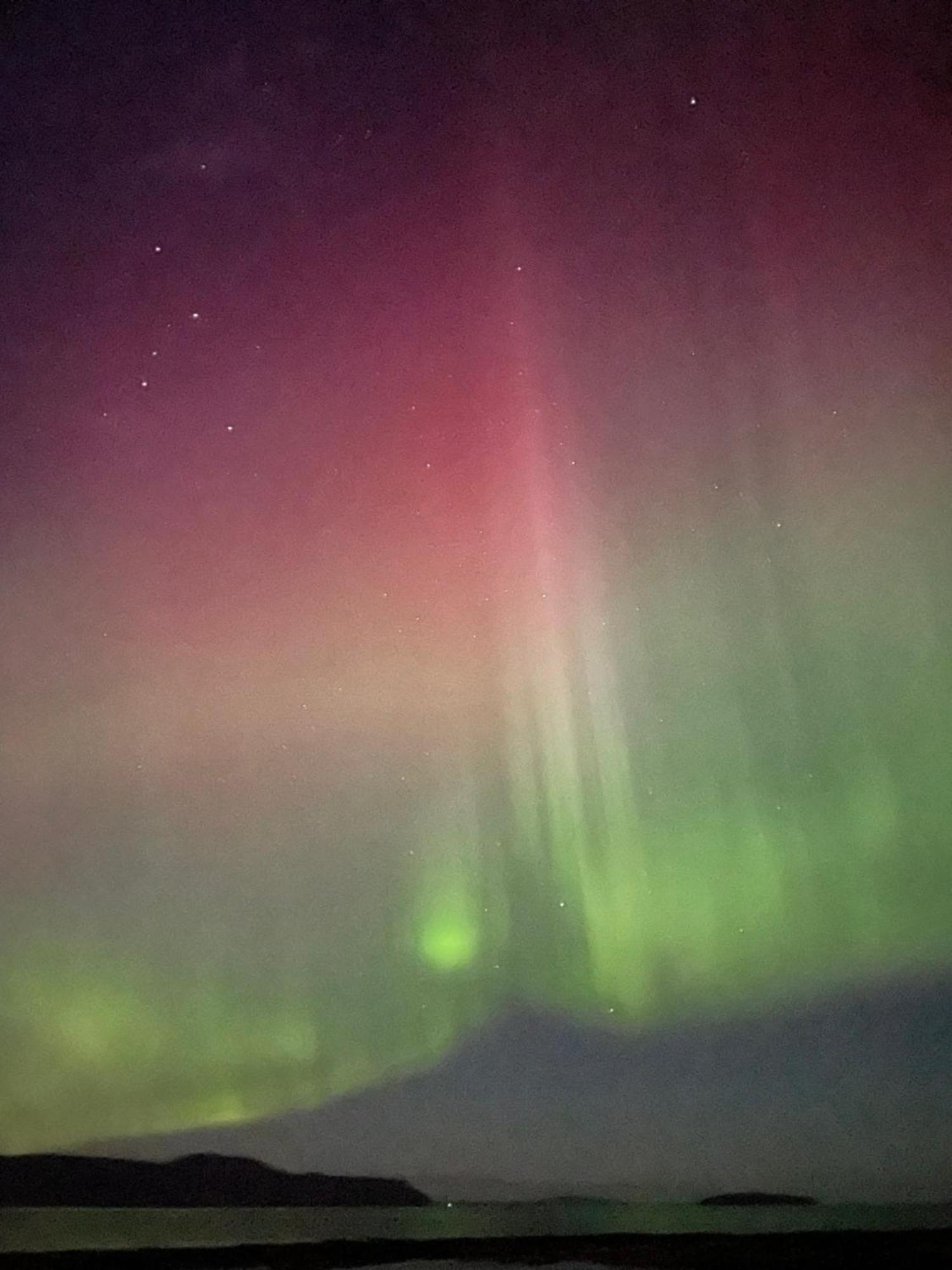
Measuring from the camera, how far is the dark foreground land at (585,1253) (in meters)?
2.84

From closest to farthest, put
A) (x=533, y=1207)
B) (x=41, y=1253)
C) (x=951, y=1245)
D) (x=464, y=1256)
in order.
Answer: (x=951, y=1245), (x=464, y=1256), (x=41, y=1253), (x=533, y=1207)

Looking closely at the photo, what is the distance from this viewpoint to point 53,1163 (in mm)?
3453

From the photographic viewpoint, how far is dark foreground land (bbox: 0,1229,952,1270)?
2.84m

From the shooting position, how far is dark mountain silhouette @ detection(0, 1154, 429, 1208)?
3.47 m

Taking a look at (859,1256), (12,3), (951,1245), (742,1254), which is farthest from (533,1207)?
(12,3)

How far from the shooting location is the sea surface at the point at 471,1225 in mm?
3414

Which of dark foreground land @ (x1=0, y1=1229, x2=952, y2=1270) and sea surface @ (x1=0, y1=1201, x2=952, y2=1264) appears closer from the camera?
dark foreground land @ (x1=0, y1=1229, x2=952, y2=1270)

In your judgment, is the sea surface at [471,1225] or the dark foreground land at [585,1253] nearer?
the dark foreground land at [585,1253]

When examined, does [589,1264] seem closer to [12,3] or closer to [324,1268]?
[324,1268]

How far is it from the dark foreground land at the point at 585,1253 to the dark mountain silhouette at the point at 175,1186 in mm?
161

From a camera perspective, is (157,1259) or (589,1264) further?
(157,1259)

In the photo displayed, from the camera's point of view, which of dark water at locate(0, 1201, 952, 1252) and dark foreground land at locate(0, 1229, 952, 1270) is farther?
dark water at locate(0, 1201, 952, 1252)

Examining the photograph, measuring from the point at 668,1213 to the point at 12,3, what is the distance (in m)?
4.87

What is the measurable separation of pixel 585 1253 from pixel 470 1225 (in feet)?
2.39
